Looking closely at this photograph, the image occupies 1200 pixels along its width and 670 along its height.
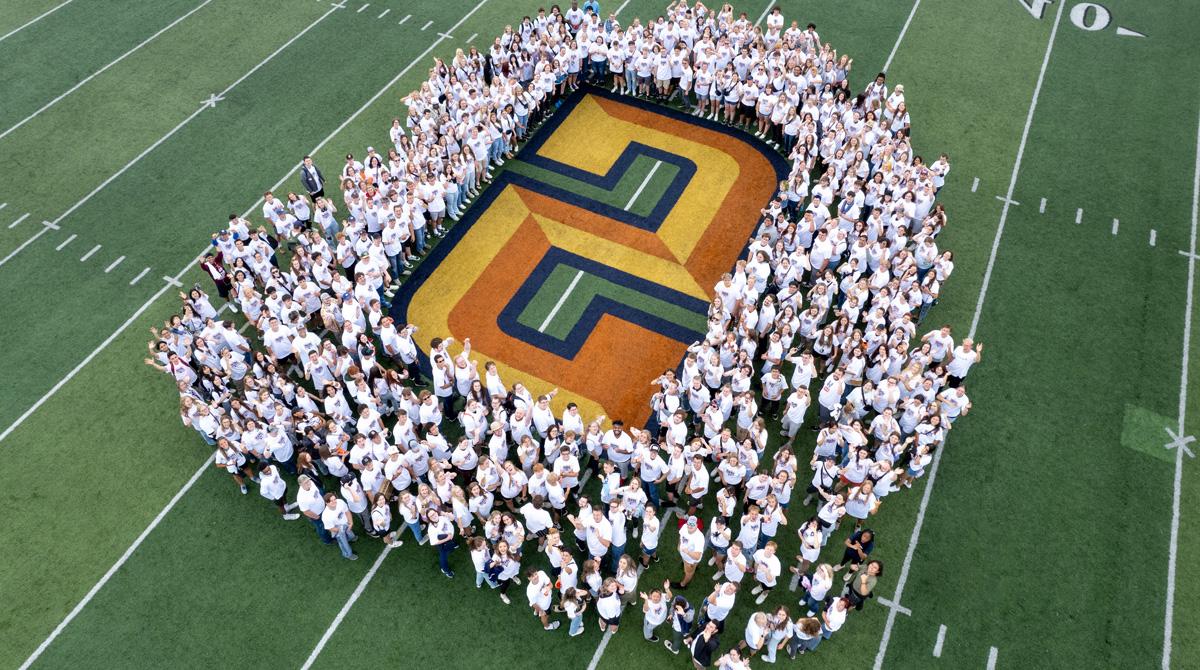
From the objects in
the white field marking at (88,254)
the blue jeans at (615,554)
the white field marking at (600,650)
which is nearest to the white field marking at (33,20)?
the white field marking at (88,254)

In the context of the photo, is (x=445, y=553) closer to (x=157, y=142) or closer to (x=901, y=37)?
(x=157, y=142)

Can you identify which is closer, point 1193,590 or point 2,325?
point 1193,590

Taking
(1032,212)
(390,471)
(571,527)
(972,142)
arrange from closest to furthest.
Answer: (390,471) → (571,527) → (1032,212) → (972,142)

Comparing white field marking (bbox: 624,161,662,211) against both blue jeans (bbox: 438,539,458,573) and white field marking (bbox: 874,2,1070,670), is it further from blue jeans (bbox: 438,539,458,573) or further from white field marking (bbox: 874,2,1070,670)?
blue jeans (bbox: 438,539,458,573)

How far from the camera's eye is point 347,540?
11.2 m

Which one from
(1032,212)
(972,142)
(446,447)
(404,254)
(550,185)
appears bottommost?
(446,447)

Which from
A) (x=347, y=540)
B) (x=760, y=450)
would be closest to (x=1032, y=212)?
(x=760, y=450)

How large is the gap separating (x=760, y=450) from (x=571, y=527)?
3.05 meters

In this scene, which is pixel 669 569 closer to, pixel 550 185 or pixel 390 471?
pixel 390 471

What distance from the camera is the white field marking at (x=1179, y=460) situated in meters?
10.7

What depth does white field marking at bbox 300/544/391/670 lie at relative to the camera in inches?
416

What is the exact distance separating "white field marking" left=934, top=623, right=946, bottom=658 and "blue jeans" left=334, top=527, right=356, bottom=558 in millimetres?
8219

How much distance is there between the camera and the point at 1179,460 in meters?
12.3

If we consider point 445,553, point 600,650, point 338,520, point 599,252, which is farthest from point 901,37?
point 338,520
